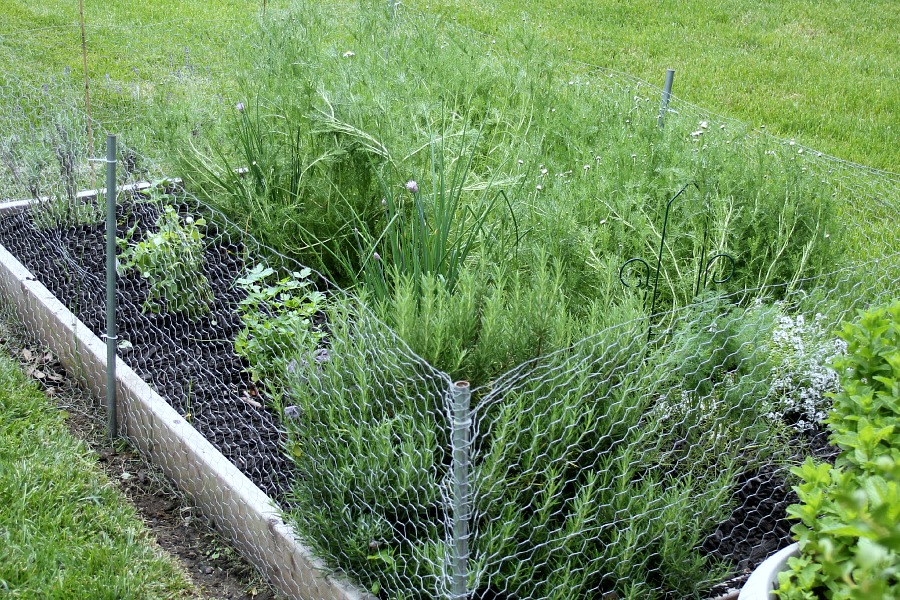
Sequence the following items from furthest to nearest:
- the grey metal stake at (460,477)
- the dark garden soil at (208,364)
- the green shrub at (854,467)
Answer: the dark garden soil at (208,364) → the grey metal stake at (460,477) → the green shrub at (854,467)

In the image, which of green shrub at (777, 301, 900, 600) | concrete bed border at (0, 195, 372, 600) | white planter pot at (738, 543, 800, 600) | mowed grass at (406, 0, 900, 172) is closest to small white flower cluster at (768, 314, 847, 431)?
green shrub at (777, 301, 900, 600)

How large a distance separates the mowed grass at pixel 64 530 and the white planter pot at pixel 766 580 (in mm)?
1716

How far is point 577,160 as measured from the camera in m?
4.34

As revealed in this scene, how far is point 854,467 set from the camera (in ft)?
7.09

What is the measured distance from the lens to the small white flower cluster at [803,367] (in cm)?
282

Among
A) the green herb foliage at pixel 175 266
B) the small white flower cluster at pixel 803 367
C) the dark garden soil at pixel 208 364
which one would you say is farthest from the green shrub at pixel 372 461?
the green herb foliage at pixel 175 266

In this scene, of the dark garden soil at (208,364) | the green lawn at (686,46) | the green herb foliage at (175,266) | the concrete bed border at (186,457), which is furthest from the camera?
the green lawn at (686,46)

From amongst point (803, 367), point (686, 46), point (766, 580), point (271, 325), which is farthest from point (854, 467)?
point (686, 46)

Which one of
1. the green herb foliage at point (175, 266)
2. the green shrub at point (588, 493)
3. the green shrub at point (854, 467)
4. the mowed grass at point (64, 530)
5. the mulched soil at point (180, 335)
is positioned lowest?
the mowed grass at point (64, 530)

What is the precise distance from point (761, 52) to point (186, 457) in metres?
7.48

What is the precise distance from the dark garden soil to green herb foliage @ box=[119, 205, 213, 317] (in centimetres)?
6

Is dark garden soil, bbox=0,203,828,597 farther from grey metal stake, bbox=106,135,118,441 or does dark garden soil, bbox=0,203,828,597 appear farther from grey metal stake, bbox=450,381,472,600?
grey metal stake, bbox=450,381,472,600

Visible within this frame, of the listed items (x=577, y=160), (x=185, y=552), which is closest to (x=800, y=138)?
(x=577, y=160)

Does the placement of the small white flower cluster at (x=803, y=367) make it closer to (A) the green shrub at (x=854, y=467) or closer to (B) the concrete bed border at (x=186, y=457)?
(A) the green shrub at (x=854, y=467)
